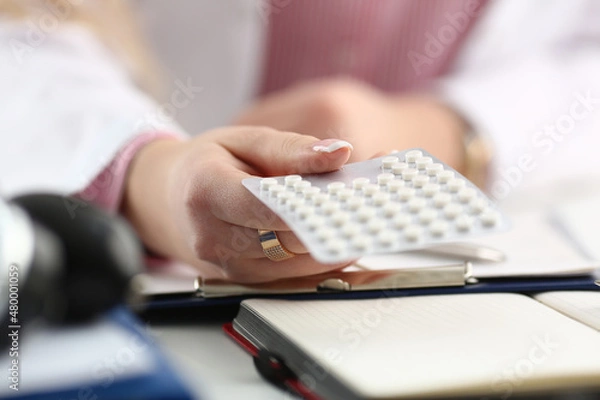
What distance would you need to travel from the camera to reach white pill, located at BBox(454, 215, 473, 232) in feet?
0.97

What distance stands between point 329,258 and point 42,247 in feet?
0.37

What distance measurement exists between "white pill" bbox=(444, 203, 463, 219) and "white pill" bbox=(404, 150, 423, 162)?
55mm

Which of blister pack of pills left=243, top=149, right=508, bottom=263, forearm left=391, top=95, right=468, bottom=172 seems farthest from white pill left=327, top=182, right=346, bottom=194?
forearm left=391, top=95, right=468, bottom=172

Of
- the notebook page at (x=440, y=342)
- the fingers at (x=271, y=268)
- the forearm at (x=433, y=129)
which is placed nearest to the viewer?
the notebook page at (x=440, y=342)

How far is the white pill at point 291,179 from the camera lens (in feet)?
1.11

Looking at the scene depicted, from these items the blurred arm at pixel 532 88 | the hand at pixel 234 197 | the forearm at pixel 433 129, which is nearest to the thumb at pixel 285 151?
the hand at pixel 234 197

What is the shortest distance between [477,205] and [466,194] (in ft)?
0.04

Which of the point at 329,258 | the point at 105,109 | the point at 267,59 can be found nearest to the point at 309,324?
the point at 329,258

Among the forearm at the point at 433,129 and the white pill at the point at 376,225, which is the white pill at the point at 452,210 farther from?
the forearm at the point at 433,129

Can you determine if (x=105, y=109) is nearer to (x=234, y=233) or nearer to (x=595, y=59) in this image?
(x=234, y=233)

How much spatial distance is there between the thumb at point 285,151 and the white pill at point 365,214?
1.6 inches

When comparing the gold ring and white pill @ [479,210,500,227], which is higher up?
white pill @ [479,210,500,227]

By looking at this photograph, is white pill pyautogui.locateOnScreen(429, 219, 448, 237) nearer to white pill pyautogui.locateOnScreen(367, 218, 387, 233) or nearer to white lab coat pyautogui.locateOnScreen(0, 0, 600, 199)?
white pill pyautogui.locateOnScreen(367, 218, 387, 233)

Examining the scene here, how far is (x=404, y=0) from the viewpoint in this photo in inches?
34.6
